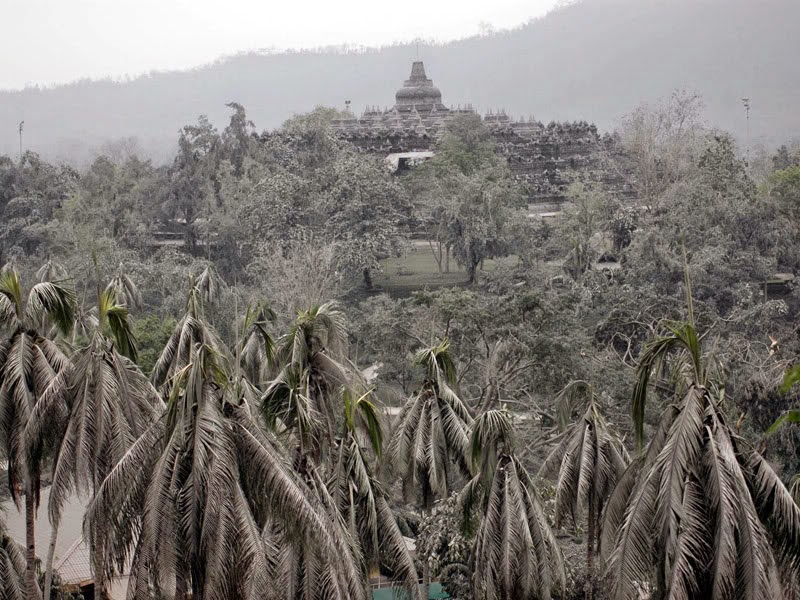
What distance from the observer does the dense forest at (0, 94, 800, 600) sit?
8.52m

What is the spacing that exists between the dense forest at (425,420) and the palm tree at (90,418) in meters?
0.03

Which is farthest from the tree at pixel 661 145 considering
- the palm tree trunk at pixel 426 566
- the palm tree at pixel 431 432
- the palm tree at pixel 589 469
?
the palm tree at pixel 431 432

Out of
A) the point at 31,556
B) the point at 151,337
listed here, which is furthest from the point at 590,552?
the point at 151,337

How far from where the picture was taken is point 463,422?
13.9 metres

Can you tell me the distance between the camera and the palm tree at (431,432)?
43.5ft

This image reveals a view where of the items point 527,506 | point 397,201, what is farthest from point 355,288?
point 527,506

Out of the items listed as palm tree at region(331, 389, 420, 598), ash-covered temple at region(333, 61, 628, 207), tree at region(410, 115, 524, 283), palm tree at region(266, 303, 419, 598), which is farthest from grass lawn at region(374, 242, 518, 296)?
palm tree at region(331, 389, 420, 598)

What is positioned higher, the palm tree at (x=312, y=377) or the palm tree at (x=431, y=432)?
Answer: the palm tree at (x=312, y=377)

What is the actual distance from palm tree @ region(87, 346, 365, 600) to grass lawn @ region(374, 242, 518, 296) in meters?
27.1

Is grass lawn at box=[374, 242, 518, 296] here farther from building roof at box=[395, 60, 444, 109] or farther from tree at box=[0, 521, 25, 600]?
building roof at box=[395, 60, 444, 109]

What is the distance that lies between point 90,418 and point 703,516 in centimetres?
568

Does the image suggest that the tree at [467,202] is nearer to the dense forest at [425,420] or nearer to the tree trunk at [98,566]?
the dense forest at [425,420]

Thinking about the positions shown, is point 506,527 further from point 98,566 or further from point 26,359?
point 26,359

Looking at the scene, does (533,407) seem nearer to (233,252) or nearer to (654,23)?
(233,252)
